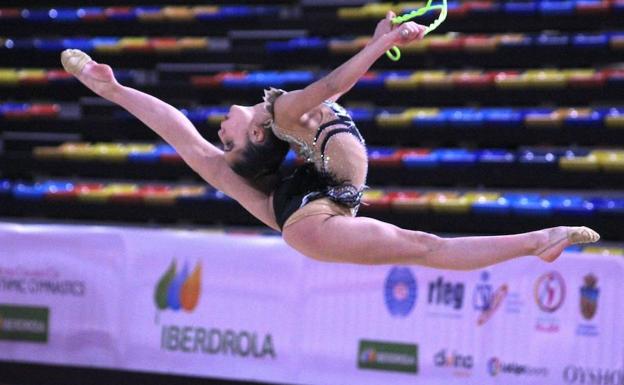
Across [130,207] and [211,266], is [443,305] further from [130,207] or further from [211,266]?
[130,207]

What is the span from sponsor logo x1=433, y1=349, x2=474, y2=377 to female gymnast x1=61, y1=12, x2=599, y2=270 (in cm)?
170

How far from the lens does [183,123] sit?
409 centimetres

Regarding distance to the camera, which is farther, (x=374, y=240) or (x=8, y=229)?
(x=8, y=229)

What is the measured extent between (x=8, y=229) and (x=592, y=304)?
11.2ft

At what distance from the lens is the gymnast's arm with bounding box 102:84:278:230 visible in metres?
3.95

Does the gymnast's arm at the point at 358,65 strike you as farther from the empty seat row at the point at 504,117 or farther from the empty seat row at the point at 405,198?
the empty seat row at the point at 504,117

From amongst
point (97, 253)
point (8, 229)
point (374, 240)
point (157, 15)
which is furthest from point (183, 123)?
point (157, 15)

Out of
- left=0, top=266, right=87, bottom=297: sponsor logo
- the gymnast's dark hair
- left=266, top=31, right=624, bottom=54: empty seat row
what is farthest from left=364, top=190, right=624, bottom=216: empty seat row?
the gymnast's dark hair

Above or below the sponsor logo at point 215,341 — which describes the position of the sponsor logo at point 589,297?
above

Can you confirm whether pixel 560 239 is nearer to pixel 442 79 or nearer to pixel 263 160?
pixel 263 160

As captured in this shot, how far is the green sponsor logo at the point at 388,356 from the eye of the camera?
17.4 feet

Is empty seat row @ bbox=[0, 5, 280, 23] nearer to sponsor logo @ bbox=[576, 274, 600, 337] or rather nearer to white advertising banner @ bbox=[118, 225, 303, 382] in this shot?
white advertising banner @ bbox=[118, 225, 303, 382]

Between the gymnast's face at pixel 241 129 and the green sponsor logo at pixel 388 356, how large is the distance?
182 cm

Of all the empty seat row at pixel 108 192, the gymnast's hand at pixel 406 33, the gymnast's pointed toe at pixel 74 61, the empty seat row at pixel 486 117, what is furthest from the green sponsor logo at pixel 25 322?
the gymnast's hand at pixel 406 33
